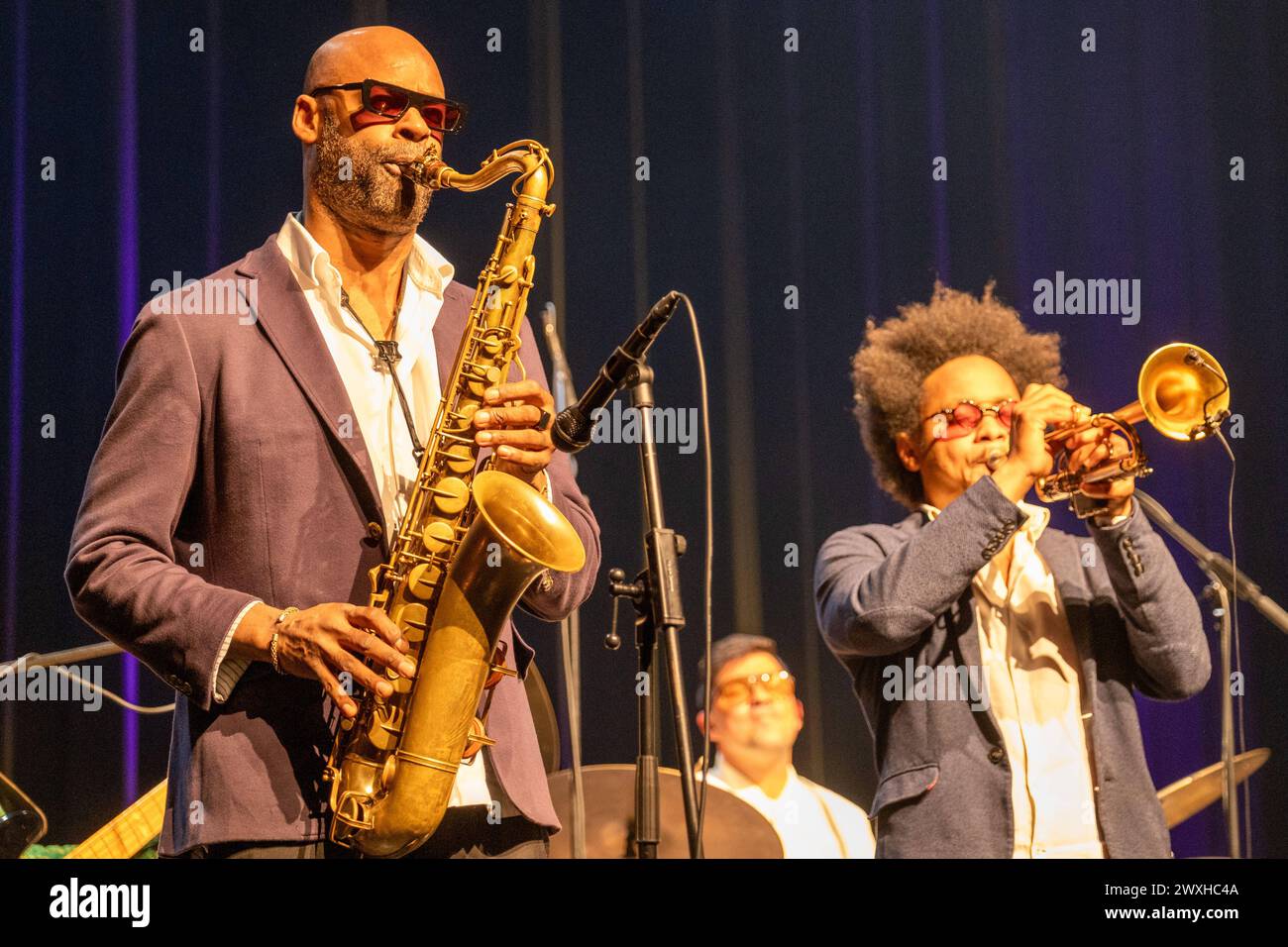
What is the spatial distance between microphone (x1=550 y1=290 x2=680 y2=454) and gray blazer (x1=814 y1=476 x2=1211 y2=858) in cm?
77

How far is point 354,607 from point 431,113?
3.18 feet

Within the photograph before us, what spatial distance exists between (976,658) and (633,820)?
1.02 meters

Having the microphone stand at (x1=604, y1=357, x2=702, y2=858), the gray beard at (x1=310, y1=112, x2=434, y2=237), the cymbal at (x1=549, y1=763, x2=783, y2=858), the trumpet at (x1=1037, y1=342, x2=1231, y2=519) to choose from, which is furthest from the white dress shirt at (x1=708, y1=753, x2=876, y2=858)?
the gray beard at (x1=310, y1=112, x2=434, y2=237)

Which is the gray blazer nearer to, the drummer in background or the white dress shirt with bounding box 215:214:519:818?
the white dress shirt with bounding box 215:214:519:818

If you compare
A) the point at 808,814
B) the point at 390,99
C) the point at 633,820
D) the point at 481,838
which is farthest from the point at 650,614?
the point at 808,814

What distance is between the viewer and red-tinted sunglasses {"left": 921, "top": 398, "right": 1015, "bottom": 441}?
9.93ft

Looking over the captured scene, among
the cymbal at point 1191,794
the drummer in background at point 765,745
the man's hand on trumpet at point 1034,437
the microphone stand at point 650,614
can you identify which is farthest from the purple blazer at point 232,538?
the cymbal at point 1191,794

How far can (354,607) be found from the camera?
1.91 meters

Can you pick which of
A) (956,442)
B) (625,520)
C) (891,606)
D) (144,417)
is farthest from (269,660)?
(625,520)

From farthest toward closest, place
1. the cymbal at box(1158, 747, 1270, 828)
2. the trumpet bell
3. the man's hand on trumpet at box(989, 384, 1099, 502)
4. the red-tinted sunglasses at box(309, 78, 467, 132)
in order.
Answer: the cymbal at box(1158, 747, 1270, 828)
the trumpet bell
the man's hand on trumpet at box(989, 384, 1099, 502)
the red-tinted sunglasses at box(309, 78, 467, 132)

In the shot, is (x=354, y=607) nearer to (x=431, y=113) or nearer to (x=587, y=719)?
(x=431, y=113)

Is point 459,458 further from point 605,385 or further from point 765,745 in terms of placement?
point 765,745

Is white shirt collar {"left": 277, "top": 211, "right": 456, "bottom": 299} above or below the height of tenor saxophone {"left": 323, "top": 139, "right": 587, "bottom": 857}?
above

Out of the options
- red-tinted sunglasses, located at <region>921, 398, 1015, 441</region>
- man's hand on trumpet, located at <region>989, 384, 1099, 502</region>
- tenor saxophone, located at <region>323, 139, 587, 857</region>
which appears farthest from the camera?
red-tinted sunglasses, located at <region>921, 398, 1015, 441</region>
